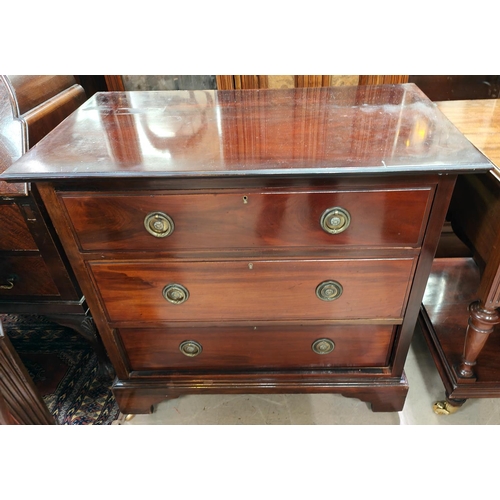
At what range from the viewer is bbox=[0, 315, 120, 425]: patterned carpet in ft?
4.03

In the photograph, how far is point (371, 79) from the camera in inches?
50.7

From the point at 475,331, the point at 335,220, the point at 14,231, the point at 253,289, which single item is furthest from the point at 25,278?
the point at 475,331

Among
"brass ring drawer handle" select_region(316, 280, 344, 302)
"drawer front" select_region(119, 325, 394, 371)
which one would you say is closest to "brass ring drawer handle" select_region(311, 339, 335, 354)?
"drawer front" select_region(119, 325, 394, 371)

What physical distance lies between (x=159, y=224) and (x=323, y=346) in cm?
54

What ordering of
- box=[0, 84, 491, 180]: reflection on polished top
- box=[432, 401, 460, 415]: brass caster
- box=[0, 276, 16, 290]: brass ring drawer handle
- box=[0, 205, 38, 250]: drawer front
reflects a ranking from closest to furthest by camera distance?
1. box=[0, 84, 491, 180]: reflection on polished top
2. box=[0, 205, 38, 250]: drawer front
3. box=[0, 276, 16, 290]: brass ring drawer handle
4. box=[432, 401, 460, 415]: brass caster

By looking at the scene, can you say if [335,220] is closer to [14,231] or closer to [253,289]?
[253,289]

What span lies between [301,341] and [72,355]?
2.81 feet

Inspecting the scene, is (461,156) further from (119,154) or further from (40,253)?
(40,253)

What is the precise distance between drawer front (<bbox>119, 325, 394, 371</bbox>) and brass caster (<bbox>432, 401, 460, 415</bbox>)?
27 centimetres

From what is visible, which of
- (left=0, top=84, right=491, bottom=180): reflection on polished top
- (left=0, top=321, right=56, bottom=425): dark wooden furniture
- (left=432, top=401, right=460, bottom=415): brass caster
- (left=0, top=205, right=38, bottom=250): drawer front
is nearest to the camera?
(left=0, top=84, right=491, bottom=180): reflection on polished top

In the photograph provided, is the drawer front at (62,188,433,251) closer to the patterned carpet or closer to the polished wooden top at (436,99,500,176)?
the polished wooden top at (436,99,500,176)

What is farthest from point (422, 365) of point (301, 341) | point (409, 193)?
point (409, 193)

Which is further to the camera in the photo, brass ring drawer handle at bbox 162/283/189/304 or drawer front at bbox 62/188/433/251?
brass ring drawer handle at bbox 162/283/189/304

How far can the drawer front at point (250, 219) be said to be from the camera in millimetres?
777
